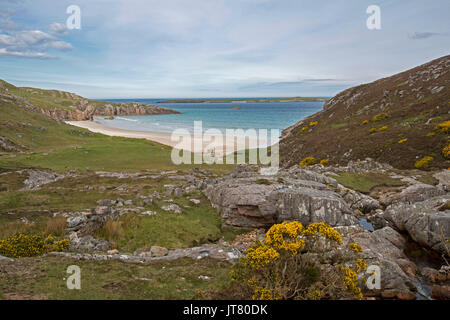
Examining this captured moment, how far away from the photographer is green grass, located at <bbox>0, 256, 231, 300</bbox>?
8.92 metres

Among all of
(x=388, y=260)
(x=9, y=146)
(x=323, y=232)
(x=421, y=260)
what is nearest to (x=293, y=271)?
(x=323, y=232)

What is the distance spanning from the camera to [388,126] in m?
45.7

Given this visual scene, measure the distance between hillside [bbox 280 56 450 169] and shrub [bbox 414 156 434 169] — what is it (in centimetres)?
48

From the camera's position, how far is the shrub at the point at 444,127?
1374 inches

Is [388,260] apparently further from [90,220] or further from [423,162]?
[423,162]

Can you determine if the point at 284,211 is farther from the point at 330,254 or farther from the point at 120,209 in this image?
the point at 120,209

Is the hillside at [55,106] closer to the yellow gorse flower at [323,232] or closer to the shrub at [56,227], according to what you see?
the shrub at [56,227]

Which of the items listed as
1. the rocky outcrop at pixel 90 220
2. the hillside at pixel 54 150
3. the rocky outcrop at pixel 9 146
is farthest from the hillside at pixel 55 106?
the rocky outcrop at pixel 90 220

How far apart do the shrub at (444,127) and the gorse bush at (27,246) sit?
146ft

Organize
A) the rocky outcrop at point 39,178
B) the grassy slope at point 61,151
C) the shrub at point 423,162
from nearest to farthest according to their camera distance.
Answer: the rocky outcrop at point 39,178 → the shrub at point 423,162 → the grassy slope at point 61,151

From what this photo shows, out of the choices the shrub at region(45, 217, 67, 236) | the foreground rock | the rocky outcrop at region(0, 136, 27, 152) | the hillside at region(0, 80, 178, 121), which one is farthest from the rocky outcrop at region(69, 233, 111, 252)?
the hillside at region(0, 80, 178, 121)

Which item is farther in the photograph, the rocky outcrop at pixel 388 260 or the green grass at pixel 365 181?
the green grass at pixel 365 181
